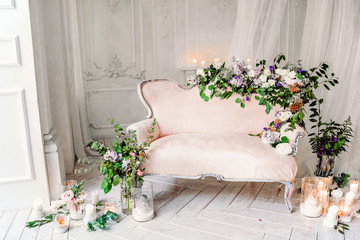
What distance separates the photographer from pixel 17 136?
7.20ft

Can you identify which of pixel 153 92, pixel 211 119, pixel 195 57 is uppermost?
pixel 195 57

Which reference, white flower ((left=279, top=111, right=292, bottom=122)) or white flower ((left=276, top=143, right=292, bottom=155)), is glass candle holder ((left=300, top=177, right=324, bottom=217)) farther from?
white flower ((left=279, top=111, right=292, bottom=122))

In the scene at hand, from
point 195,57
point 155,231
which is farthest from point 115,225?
point 195,57

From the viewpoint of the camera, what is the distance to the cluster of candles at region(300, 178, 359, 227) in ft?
6.42

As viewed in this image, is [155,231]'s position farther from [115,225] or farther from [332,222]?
[332,222]

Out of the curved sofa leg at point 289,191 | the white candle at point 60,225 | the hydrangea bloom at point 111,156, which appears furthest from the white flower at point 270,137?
the white candle at point 60,225

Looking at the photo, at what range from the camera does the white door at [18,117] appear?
206 centimetres

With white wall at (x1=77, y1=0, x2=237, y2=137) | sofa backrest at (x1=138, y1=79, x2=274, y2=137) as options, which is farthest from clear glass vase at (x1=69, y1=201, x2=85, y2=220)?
white wall at (x1=77, y1=0, x2=237, y2=137)

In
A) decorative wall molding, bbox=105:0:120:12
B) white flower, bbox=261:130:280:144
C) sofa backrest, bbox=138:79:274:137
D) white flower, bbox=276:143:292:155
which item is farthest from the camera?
decorative wall molding, bbox=105:0:120:12

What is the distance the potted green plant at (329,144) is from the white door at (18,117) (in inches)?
89.0

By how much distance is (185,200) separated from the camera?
7.84ft

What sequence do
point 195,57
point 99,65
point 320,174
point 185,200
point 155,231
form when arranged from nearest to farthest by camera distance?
point 155,231
point 185,200
point 320,174
point 99,65
point 195,57

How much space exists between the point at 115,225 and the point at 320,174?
179cm

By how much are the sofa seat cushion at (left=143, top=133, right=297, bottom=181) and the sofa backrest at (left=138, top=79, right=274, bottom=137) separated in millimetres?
314
